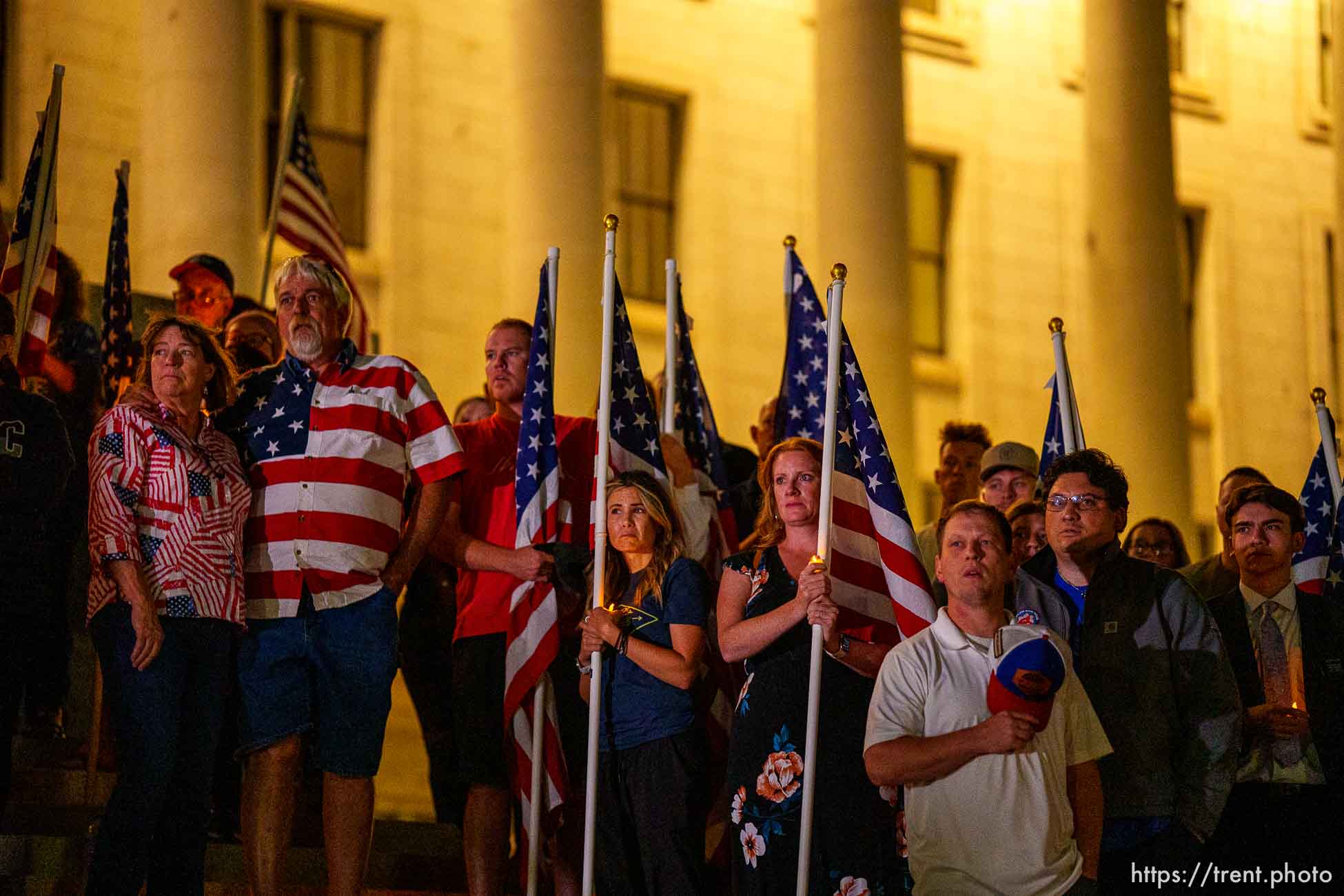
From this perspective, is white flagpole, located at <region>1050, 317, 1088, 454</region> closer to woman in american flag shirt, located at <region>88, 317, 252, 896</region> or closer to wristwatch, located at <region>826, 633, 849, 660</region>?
wristwatch, located at <region>826, 633, 849, 660</region>

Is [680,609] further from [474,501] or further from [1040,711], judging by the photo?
[1040,711]

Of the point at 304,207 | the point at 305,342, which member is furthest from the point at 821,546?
the point at 304,207

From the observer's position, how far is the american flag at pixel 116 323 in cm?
1009

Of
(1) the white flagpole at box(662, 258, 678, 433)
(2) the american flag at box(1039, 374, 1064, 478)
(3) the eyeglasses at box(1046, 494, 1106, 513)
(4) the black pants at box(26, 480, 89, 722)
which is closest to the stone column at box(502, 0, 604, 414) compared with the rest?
(1) the white flagpole at box(662, 258, 678, 433)

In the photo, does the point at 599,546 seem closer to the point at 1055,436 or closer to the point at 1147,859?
the point at 1147,859

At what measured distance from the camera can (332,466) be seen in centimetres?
793

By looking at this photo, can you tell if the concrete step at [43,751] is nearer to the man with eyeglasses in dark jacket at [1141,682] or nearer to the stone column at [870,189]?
the man with eyeglasses in dark jacket at [1141,682]

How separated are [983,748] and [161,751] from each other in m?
2.80

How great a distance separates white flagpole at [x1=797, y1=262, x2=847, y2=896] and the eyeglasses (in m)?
0.86

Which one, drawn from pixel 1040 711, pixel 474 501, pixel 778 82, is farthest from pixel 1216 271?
pixel 1040 711

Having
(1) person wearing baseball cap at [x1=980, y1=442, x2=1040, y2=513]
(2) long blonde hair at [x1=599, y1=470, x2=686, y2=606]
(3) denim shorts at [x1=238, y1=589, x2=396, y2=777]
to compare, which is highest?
(1) person wearing baseball cap at [x1=980, y1=442, x2=1040, y2=513]

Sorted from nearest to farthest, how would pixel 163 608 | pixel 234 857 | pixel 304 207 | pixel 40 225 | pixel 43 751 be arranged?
pixel 163 608
pixel 234 857
pixel 40 225
pixel 43 751
pixel 304 207

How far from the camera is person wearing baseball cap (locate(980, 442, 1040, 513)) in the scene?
10000 mm

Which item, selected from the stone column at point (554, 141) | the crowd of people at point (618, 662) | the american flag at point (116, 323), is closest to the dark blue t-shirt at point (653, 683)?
the crowd of people at point (618, 662)
